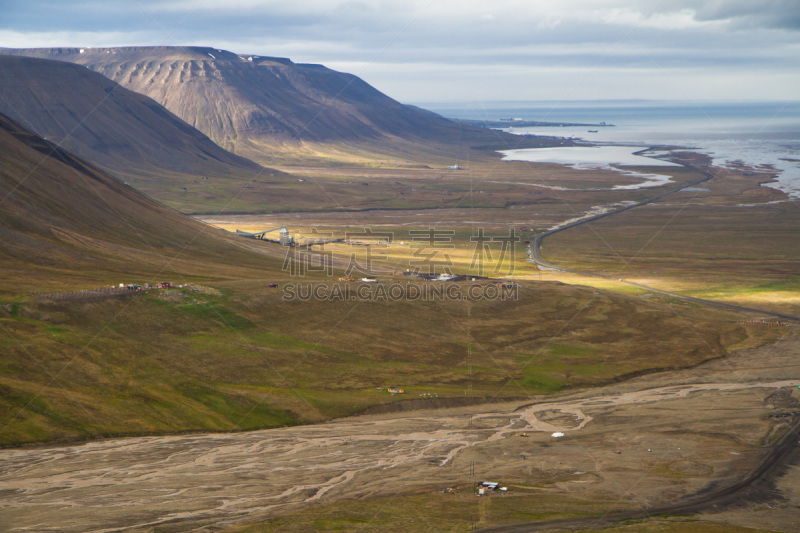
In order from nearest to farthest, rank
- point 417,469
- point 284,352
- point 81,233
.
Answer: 1. point 417,469
2. point 284,352
3. point 81,233

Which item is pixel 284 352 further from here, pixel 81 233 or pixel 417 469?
pixel 81 233

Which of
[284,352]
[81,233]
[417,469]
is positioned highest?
[81,233]

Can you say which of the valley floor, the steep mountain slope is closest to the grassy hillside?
the valley floor

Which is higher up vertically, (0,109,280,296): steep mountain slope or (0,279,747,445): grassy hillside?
(0,109,280,296): steep mountain slope

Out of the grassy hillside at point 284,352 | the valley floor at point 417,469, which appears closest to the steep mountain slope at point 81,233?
the grassy hillside at point 284,352

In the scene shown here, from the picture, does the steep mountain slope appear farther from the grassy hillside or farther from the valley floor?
the valley floor

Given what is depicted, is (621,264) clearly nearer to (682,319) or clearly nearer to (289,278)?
(682,319)

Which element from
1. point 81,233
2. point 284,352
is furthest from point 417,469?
point 81,233

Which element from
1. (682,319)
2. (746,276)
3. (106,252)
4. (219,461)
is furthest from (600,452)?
(746,276)
